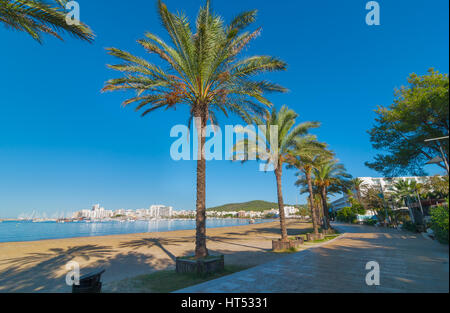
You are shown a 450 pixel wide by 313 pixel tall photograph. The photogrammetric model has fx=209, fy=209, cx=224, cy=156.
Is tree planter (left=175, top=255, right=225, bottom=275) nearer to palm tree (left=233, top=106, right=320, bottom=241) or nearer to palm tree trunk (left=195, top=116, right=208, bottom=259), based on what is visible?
palm tree trunk (left=195, top=116, right=208, bottom=259)

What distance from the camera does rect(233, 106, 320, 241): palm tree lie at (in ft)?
47.3

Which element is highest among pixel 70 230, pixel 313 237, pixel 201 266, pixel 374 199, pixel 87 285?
pixel 374 199

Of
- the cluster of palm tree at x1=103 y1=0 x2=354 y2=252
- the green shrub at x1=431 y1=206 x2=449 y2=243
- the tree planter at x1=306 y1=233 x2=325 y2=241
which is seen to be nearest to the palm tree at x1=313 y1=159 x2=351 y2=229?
the tree planter at x1=306 y1=233 x2=325 y2=241

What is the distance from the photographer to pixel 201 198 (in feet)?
27.0

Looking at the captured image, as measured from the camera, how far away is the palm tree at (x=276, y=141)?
14414 mm

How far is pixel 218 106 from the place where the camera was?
1043 cm

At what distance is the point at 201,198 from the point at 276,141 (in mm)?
8160

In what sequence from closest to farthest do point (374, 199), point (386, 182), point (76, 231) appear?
point (374, 199) → point (386, 182) → point (76, 231)

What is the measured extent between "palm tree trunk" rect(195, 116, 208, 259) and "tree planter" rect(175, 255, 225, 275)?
643mm

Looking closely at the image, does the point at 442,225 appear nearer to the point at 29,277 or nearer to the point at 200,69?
the point at 200,69

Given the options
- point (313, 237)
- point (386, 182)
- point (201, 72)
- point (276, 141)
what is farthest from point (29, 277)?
point (386, 182)

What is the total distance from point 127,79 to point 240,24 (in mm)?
5007
